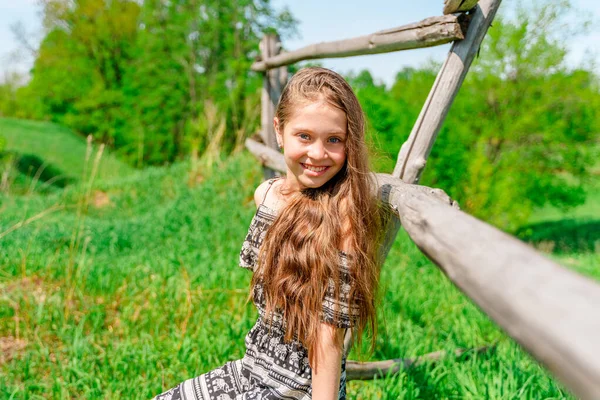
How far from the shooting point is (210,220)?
5293mm

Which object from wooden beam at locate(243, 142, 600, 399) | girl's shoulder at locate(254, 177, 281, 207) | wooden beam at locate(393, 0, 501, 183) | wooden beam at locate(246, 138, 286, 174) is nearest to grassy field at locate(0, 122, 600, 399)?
wooden beam at locate(393, 0, 501, 183)

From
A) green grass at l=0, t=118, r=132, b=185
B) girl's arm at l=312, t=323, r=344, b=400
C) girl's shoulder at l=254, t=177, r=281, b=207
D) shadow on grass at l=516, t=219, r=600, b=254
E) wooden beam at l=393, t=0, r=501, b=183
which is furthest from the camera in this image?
shadow on grass at l=516, t=219, r=600, b=254

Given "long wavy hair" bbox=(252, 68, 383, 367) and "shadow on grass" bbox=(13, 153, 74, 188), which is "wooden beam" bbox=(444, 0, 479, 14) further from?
"shadow on grass" bbox=(13, 153, 74, 188)

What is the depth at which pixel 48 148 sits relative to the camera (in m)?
14.7

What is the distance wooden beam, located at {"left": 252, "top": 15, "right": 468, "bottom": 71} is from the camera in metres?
1.76

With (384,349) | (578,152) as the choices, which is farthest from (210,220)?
(578,152)

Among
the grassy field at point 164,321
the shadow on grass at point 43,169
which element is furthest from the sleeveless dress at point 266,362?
the shadow on grass at point 43,169

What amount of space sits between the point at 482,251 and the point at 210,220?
4.81 m

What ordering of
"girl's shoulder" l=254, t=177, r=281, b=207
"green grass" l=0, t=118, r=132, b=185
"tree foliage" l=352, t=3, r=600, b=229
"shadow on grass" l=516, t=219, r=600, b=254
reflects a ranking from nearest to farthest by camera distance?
"girl's shoulder" l=254, t=177, r=281, b=207 → "tree foliage" l=352, t=3, r=600, b=229 → "green grass" l=0, t=118, r=132, b=185 → "shadow on grass" l=516, t=219, r=600, b=254

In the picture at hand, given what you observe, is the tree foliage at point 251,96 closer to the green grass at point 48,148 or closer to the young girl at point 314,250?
the young girl at point 314,250

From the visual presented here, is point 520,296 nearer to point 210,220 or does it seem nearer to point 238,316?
point 238,316

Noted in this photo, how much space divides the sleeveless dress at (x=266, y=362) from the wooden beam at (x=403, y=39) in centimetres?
85

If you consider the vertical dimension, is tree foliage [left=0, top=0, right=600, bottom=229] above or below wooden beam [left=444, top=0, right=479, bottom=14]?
above

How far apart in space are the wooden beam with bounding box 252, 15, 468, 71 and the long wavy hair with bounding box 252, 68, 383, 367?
59cm
